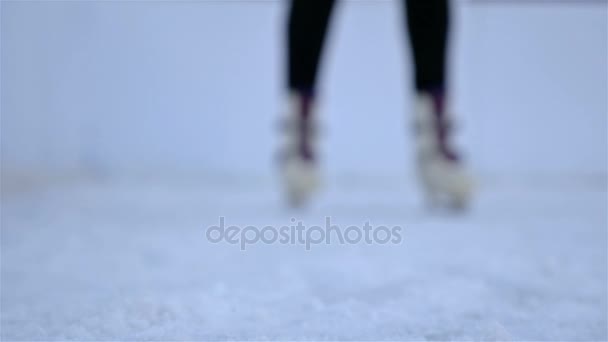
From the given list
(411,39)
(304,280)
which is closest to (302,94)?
(411,39)

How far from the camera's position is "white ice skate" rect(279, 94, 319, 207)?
100 centimetres

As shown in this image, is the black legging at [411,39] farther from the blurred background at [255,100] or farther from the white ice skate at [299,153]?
the blurred background at [255,100]

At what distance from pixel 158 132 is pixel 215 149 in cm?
20

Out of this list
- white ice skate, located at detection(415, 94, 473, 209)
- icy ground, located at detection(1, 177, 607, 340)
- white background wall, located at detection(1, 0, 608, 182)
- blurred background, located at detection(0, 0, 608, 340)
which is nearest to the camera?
icy ground, located at detection(1, 177, 607, 340)

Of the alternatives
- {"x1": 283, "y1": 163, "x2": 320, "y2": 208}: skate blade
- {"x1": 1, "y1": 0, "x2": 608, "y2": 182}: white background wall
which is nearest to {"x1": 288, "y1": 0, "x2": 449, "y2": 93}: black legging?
{"x1": 283, "y1": 163, "x2": 320, "y2": 208}: skate blade

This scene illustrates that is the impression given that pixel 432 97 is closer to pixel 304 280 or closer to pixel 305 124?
pixel 305 124

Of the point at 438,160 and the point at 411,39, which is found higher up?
the point at 411,39

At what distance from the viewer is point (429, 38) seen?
976mm

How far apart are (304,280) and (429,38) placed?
62 cm

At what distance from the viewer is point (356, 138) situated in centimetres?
214

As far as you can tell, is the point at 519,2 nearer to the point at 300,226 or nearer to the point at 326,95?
the point at 326,95

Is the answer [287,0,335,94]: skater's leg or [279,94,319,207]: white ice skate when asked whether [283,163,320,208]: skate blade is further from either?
[287,0,335,94]: skater's leg

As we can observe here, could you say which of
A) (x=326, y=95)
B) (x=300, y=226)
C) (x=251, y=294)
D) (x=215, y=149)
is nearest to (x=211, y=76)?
(x=215, y=149)

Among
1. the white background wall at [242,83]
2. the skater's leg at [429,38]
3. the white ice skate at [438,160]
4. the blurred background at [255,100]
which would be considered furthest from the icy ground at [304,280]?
the white background wall at [242,83]
